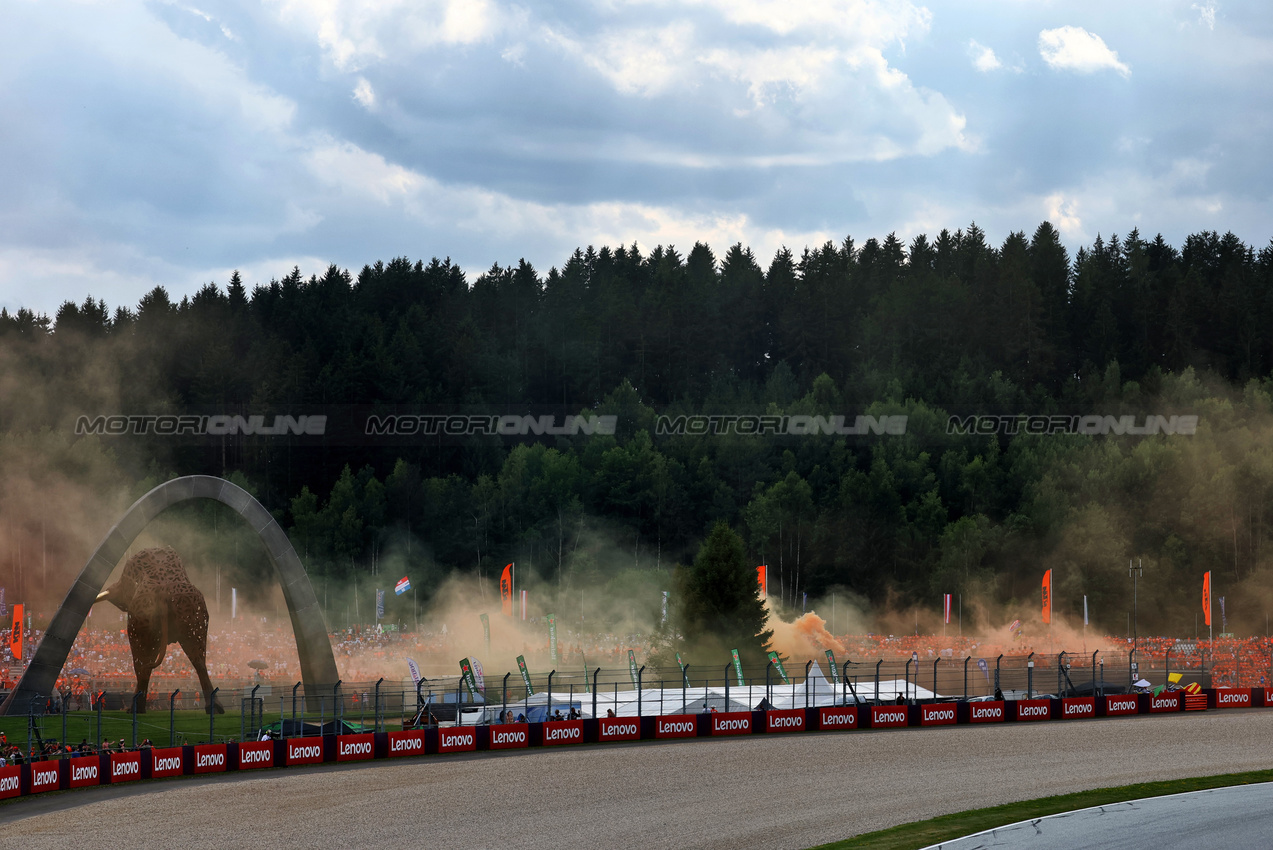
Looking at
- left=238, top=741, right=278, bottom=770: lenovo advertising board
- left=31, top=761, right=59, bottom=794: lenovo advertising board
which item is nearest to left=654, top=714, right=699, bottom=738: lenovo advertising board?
left=238, top=741, right=278, bottom=770: lenovo advertising board

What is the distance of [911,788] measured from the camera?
3116 centimetres

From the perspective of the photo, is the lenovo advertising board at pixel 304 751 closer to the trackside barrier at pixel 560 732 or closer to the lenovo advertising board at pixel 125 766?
the trackside barrier at pixel 560 732

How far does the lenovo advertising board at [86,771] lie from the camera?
31297 mm

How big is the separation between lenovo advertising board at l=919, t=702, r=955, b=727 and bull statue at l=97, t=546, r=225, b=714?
27470mm

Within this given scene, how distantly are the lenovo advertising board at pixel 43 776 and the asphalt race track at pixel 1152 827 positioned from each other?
871 inches

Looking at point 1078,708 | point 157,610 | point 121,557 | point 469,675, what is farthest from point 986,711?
point 157,610

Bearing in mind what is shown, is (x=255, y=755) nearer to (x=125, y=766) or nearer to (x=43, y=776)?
(x=125, y=766)

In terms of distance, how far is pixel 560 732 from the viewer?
39406mm

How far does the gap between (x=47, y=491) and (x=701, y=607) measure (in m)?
75.3

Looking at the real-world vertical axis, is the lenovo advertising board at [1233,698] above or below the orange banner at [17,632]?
below

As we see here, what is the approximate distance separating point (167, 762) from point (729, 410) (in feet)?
307

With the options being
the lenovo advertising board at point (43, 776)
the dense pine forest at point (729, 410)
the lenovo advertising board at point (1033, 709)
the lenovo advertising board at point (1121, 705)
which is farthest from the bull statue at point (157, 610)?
the dense pine forest at point (729, 410)

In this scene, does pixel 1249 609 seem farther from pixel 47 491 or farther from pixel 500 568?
pixel 47 491

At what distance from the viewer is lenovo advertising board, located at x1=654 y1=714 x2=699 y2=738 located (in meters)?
40.8
